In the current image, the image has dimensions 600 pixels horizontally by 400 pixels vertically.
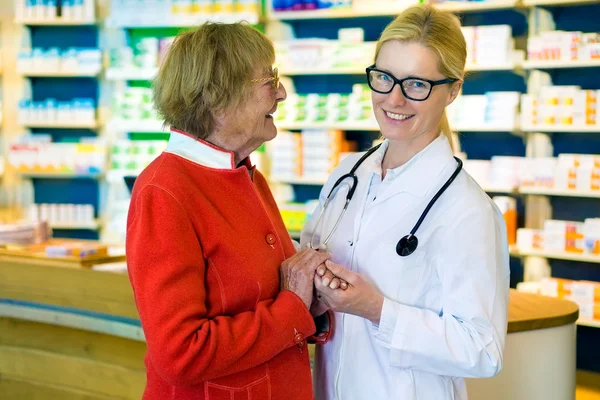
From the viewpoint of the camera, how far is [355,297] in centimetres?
172

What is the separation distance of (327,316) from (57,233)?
18.9 ft

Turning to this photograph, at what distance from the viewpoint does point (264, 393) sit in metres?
1.77

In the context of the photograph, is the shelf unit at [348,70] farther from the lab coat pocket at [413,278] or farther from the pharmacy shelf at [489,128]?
the lab coat pocket at [413,278]

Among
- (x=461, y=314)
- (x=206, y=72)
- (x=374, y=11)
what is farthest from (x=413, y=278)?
(x=374, y=11)

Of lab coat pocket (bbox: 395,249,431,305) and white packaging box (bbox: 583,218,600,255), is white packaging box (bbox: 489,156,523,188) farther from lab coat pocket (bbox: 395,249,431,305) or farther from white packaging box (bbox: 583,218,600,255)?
lab coat pocket (bbox: 395,249,431,305)

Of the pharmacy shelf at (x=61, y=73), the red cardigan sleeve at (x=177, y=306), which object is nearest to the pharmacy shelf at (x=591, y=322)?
the red cardigan sleeve at (x=177, y=306)

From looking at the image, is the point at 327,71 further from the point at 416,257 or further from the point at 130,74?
the point at 416,257

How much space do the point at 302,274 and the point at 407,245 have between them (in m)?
0.26

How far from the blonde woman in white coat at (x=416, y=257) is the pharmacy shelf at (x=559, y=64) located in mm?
3425

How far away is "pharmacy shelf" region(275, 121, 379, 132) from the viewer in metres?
5.65

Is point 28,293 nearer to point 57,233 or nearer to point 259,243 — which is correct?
point 259,243

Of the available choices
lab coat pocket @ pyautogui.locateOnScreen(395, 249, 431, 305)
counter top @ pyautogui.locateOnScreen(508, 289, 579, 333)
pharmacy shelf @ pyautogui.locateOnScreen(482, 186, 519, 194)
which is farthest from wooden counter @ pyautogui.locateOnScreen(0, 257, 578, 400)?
pharmacy shelf @ pyautogui.locateOnScreen(482, 186, 519, 194)

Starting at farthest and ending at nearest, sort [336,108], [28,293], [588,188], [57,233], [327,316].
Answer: [57,233]
[336,108]
[588,188]
[28,293]
[327,316]

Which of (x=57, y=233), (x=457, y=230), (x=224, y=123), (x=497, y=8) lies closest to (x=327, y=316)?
(x=457, y=230)
